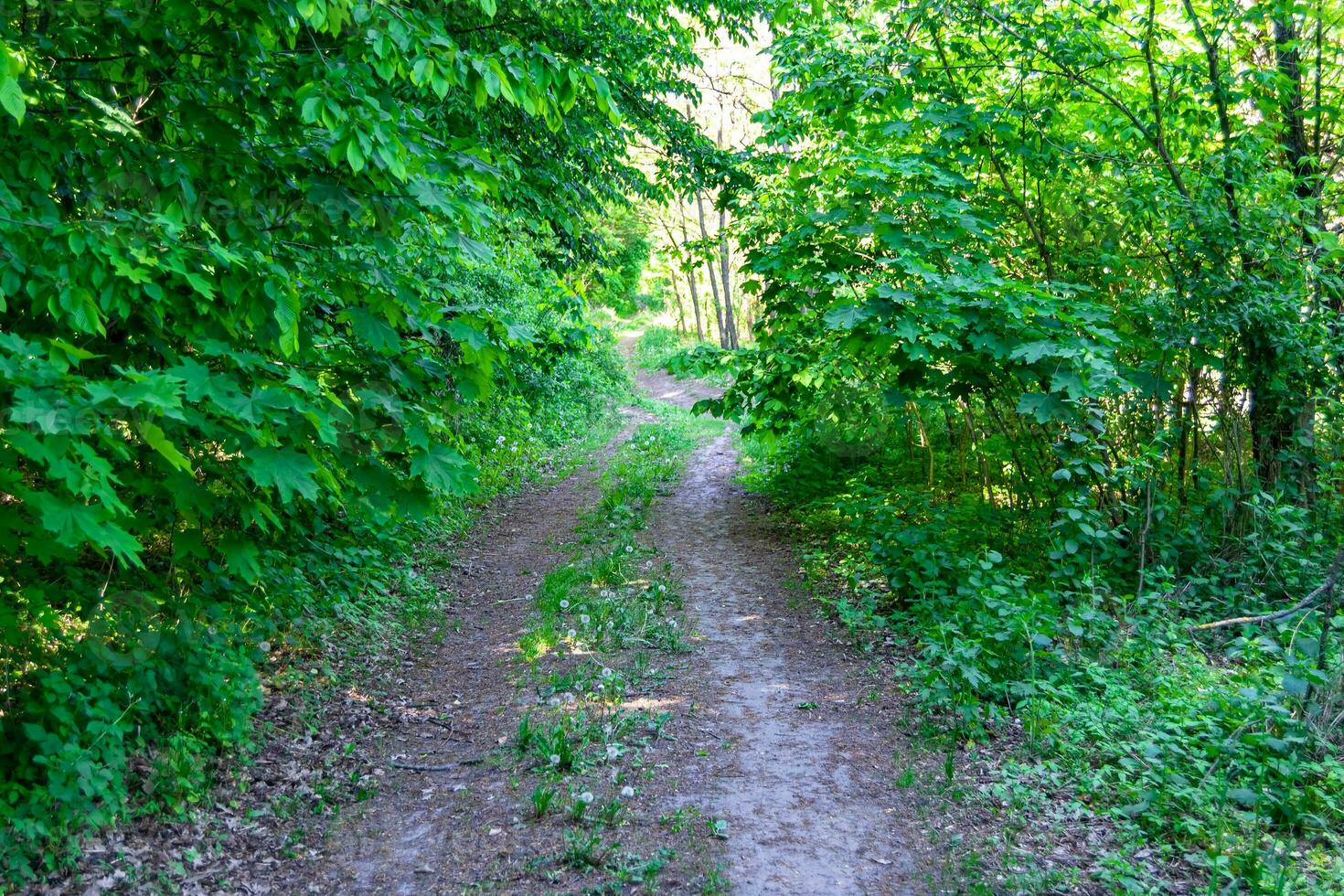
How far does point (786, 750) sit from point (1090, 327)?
3836mm

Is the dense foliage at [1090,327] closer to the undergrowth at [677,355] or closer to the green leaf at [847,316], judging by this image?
the green leaf at [847,316]

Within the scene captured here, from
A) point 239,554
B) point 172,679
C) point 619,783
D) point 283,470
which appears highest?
point 283,470

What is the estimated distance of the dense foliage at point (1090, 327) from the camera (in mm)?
5840

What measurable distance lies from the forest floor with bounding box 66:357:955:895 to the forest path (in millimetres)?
13

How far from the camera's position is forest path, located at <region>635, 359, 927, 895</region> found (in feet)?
13.5

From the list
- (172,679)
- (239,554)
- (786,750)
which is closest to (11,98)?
(239,554)

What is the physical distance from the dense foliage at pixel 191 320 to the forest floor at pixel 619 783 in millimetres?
696

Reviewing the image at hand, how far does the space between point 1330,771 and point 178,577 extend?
262 inches

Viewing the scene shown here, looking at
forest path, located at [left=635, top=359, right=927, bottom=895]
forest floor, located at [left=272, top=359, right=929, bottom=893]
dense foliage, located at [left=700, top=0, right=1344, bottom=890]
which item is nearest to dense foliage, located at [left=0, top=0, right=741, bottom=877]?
forest floor, located at [left=272, top=359, right=929, bottom=893]

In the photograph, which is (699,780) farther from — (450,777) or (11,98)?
(11,98)

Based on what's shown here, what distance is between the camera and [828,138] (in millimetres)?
9586

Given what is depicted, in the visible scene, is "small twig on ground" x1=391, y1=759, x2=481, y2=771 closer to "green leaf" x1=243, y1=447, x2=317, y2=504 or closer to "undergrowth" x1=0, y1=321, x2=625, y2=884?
"undergrowth" x1=0, y1=321, x2=625, y2=884

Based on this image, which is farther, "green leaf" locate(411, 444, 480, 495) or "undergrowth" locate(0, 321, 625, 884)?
"undergrowth" locate(0, 321, 625, 884)

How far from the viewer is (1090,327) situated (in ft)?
20.6
